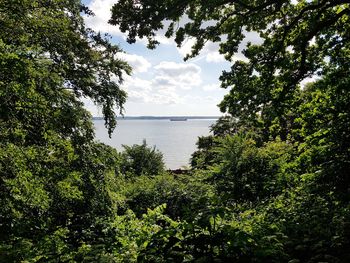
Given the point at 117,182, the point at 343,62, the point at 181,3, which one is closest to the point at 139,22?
the point at 181,3

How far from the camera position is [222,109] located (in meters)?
10.9

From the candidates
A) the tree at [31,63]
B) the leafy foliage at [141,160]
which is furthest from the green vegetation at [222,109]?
the leafy foliage at [141,160]

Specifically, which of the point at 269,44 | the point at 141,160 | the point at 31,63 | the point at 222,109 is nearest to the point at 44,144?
the point at 31,63

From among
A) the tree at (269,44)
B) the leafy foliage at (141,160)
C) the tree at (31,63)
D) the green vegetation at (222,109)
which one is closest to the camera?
the green vegetation at (222,109)

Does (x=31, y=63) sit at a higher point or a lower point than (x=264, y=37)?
lower

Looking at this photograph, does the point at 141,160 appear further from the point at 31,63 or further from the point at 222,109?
the point at 31,63

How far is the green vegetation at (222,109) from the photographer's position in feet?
17.9

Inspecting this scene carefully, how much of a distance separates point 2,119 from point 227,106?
6.62m

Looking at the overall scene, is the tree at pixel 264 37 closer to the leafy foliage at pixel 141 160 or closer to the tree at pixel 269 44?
the tree at pixel 269 44

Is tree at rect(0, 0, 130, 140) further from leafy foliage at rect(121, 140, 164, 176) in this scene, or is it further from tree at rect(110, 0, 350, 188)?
leafy foliage at rect(121, 140, 164, 176)

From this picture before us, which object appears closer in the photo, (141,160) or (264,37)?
(264,37)

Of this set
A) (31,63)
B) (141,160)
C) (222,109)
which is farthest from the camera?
(141,160)

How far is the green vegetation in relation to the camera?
544cm

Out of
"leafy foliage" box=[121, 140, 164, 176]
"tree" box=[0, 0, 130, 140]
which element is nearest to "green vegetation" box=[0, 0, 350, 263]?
"tree" box=[0, 0, 130, 140]
